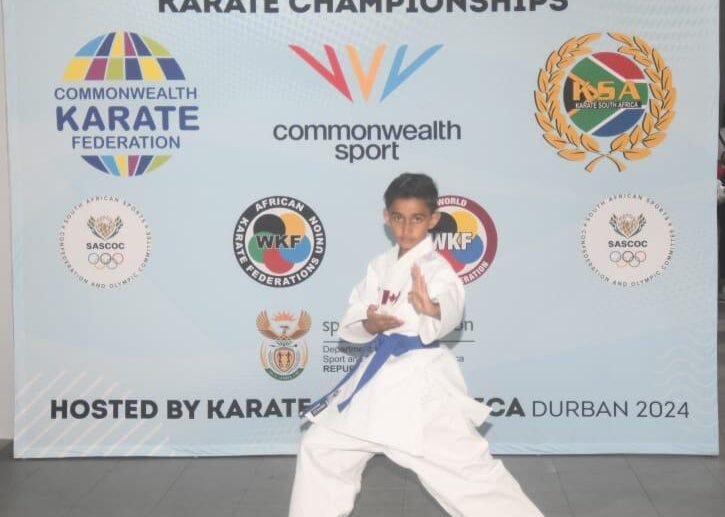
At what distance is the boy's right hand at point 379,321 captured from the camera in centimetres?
395

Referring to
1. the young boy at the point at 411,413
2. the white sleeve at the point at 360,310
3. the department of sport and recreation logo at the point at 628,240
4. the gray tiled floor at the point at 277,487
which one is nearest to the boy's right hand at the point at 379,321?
the young boy at the point at 411,413

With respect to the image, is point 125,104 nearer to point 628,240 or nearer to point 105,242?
point 105,242

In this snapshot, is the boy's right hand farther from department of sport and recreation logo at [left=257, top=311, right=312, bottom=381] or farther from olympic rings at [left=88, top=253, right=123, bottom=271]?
olympic rings at [left=88, top=253, right=123, bottom=271]

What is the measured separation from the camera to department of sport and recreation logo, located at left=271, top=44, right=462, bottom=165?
18.5 feet

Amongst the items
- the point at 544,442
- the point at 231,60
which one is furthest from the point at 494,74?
the point at 544,442

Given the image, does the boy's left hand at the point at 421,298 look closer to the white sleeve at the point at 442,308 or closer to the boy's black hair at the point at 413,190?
the white sleeve at the point at 442,308

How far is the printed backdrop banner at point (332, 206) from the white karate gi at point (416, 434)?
1666 mm

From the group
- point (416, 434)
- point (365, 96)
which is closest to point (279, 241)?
point (365, 96)

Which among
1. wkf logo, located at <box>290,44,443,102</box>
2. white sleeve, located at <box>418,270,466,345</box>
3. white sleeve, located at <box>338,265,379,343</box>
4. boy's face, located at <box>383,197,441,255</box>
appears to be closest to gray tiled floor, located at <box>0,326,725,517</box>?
white sleeve, located at <box>338,265,379,343</box>

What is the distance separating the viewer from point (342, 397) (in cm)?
411

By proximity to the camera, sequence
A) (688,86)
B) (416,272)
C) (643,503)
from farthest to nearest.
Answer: (688,86)
(643,503)
(416,272)

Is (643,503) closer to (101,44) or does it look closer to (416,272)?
(416,272)

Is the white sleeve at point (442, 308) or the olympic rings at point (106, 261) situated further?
the olympic rings at point (106, 261)

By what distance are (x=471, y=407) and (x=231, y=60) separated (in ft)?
7.83
